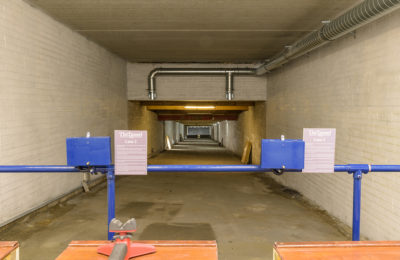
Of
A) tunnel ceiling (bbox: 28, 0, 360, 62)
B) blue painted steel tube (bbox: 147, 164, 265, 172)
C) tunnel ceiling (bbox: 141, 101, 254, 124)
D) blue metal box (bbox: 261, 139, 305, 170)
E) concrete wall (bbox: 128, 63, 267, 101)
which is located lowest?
blue painted steel tube (bbox: 147, 164, 265, 172)

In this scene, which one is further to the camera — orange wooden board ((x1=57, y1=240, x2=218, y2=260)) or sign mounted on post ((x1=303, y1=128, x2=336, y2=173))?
sign mounted on post ((x1=303, y1=128, x2=336, y2=173))

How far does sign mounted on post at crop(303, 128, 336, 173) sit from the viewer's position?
6.28ft

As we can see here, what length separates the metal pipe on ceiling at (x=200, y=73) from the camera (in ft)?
Answer: 26.3

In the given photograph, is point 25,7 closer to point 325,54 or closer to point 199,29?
point 199,29

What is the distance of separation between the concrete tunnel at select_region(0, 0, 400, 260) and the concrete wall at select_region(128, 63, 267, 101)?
50.8 inches

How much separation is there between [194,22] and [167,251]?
4.00 m

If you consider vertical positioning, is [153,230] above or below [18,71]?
below

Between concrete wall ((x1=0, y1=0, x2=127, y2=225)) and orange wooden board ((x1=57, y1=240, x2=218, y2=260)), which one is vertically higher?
concrete wall ((x1=0, y1=0, x2=127, y2=225))

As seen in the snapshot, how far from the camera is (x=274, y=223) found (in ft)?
12.8

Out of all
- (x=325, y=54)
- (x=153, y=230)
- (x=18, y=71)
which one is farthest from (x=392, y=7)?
(x=18, y=71)

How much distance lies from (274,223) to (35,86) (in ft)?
13.2

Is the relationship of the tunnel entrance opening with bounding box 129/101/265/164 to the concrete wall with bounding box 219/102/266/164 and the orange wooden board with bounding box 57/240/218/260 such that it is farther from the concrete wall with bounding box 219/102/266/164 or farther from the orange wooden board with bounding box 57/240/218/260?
the orange wooden board with bounding box 57/240/218/260

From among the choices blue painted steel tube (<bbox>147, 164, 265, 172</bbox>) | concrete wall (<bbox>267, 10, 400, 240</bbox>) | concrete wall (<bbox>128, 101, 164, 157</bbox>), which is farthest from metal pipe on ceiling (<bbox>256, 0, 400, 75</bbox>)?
concrete wall (<bbox>128, 101, 164, 157</bbox>)

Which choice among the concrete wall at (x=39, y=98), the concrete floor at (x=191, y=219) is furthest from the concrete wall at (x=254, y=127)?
the concrete wall at (x=39, y=98)
